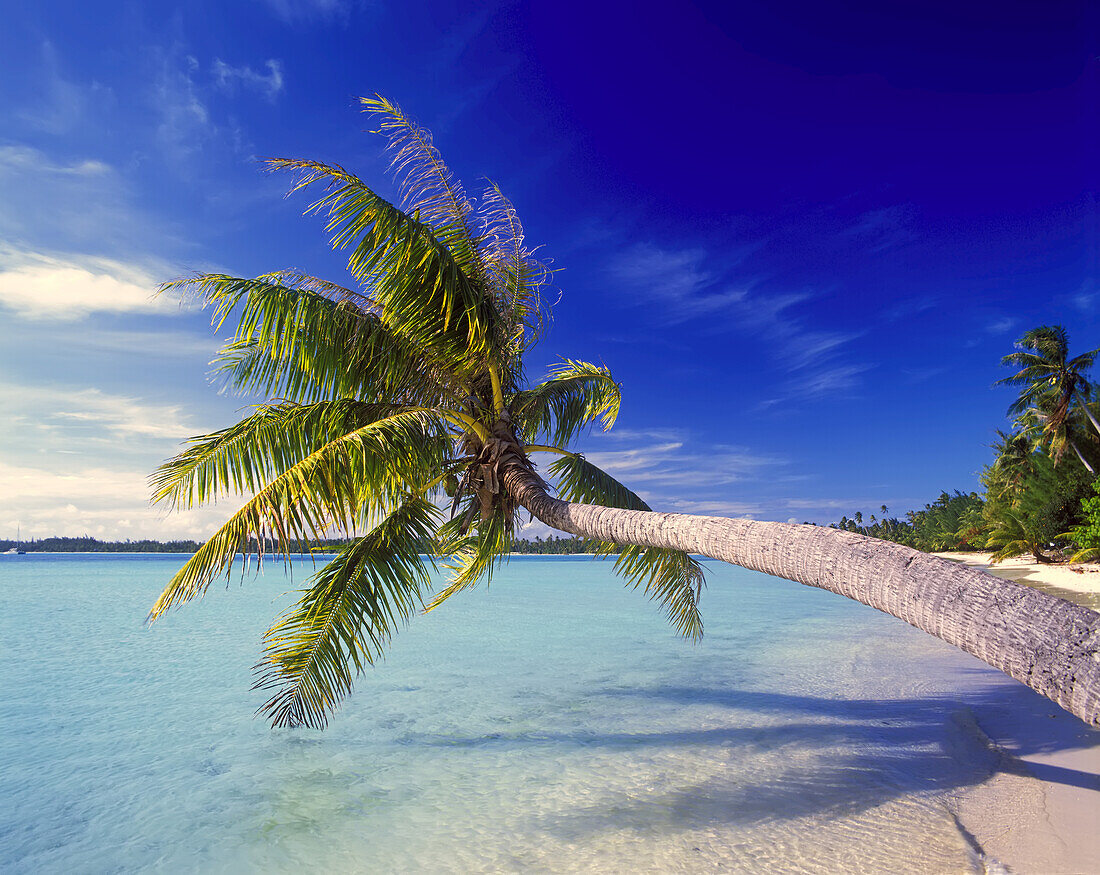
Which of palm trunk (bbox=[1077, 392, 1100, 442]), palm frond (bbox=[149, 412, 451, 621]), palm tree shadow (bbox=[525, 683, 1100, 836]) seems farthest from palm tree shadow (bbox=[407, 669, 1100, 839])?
palm trunk (bbox=[1077, 392, 1100, 442])

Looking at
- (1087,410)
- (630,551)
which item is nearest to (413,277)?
(630,551)

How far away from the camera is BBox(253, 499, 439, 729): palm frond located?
5277 mm

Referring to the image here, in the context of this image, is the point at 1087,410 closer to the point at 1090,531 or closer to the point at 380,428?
the point at 1090,531

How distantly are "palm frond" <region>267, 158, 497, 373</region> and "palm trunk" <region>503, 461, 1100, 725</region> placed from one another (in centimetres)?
315

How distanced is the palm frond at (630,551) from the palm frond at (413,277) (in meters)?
1.74

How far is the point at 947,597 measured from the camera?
A: 2.18m

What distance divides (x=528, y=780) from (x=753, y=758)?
8.23 feet

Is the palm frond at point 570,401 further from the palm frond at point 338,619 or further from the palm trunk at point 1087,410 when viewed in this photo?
the palm trunk at point 1087,410

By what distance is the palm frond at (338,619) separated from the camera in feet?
17.3

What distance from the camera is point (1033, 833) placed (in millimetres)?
4680

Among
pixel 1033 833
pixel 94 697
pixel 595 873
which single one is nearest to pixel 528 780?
pixel 595 873

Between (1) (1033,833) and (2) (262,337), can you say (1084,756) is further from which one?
(2) (262,337)

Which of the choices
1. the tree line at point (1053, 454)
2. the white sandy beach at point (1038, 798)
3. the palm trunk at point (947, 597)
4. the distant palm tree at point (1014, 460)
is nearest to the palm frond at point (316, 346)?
the palm trunk at point (947, 597)

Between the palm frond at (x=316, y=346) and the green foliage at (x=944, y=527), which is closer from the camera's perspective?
the palm frond at (x=316, y=346)
